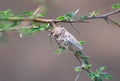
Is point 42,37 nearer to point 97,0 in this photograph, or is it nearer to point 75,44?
point 97,0

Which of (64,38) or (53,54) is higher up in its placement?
(64,38)

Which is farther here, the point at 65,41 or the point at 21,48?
the point at 21,48

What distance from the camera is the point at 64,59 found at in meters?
3.32

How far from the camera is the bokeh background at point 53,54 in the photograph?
3.29 metres

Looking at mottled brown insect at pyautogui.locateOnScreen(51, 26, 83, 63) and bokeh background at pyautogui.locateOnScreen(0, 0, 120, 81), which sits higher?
mottled brown insect at pyautogui.locateOnScreen(51, 26, 83, 63)

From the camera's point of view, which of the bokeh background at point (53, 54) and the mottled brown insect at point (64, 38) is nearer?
the mottled brown insect at point (64, 38)

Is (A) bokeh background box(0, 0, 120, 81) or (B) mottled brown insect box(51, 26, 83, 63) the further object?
(A) bokeh background box(0, 0, 120, 81)

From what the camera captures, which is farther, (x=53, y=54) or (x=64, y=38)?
(x=53, y=54)

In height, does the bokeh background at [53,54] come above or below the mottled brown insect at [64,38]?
below

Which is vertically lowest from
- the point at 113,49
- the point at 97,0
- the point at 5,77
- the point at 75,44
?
the point at 5,77

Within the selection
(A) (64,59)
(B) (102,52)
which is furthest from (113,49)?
(A) (64,59)

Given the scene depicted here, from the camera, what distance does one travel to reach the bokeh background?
3.29m

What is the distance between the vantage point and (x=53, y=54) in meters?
3.32

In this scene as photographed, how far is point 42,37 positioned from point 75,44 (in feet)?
8.56
